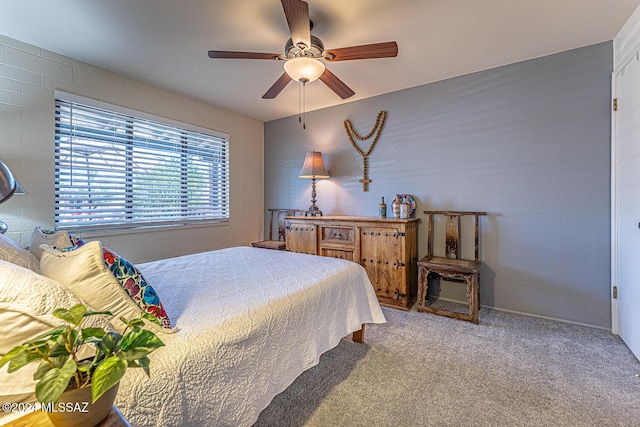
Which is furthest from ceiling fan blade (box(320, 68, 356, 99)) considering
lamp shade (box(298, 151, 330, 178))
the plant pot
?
the plant pot

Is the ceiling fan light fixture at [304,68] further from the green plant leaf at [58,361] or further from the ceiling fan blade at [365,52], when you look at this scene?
the green plant leaf at [58,361]

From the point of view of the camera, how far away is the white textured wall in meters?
2.29

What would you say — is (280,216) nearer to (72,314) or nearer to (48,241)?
(48,241)

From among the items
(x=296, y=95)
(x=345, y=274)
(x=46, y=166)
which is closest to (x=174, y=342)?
(x=345, y=274)

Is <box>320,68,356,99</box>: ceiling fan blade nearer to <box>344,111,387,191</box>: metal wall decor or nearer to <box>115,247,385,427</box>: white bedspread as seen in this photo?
<box>344,111,387,191</box>: metal wall decor

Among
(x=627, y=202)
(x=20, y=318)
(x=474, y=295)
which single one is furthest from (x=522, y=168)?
(x=20, y=318)

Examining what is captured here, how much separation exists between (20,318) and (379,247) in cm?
274

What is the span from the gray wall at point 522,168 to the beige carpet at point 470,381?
47 cm

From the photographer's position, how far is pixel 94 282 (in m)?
0.94

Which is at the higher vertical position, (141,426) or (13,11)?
(13,11)

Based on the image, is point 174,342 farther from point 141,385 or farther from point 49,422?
point 49,422

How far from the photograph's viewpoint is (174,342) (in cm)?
98

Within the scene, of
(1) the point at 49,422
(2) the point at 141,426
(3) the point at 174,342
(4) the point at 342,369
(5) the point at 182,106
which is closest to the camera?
(1) the point at 49,422

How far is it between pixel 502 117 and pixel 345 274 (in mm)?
2384
